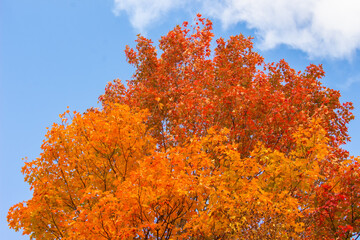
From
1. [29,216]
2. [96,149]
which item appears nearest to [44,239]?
[29,216]

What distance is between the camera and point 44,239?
13.1 metres

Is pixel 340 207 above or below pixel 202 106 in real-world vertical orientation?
below

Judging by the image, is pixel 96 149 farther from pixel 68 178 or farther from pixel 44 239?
pixel 44 239

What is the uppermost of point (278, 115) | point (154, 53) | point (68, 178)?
point (154, 53)

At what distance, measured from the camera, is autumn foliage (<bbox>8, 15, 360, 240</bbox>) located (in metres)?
9.66

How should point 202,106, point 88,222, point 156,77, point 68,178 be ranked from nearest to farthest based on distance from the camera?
point 88,222 → point 68,178 → point 202,106 → point 156,77

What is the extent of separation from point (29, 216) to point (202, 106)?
344 inches

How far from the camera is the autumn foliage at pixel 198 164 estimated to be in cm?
966

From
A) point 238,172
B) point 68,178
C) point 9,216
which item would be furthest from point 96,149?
point 238,172

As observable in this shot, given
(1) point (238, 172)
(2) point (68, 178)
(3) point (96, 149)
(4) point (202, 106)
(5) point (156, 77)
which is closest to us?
(1) point (238, 172)

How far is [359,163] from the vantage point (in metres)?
11.6

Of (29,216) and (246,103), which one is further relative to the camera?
(246,103)

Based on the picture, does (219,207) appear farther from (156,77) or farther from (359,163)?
(156,77)

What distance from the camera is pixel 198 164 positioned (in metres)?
11.2
